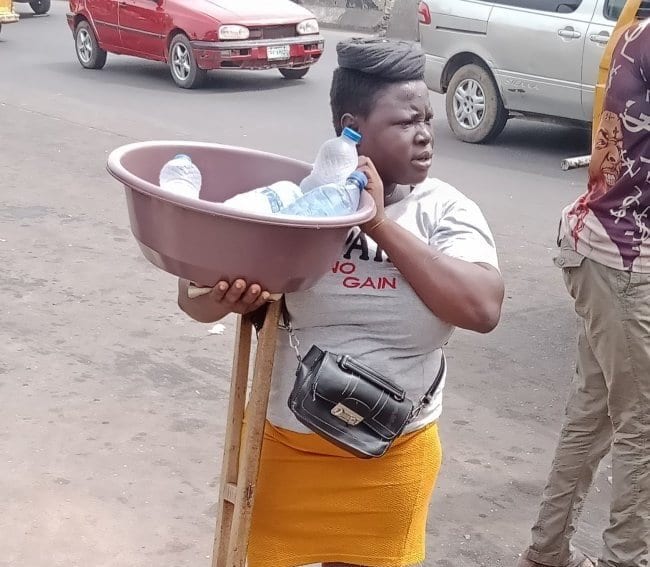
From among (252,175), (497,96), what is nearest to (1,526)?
(252,175)

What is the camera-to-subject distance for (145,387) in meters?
4.64

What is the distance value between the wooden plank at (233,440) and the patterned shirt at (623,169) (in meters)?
1.18

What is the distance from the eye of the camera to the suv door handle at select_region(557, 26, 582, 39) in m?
9.20

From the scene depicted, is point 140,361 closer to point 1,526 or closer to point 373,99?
point 1,526

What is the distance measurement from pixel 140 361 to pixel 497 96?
612cm

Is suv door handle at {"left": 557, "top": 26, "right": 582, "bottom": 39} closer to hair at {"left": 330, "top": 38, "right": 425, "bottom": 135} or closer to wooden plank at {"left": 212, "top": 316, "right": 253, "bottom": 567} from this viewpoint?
hair at {"left": 330, "top": 38, "right": 425, "bottom": 135}

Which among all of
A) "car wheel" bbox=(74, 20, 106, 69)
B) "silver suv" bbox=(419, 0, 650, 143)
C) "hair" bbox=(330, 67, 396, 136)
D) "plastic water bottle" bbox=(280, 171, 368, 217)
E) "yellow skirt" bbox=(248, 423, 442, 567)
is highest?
"hair" bbox=(330, 67, 396, 136)

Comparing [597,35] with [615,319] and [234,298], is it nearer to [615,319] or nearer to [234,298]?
[615,319]

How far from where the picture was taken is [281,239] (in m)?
1.80

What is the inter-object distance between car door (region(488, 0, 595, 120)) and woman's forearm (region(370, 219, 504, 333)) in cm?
772

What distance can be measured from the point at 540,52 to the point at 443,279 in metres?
8.02

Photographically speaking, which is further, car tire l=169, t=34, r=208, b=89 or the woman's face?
car tire l=169, t=34, r=208, b=89

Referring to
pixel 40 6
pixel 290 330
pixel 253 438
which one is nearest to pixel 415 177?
pixel 290 330

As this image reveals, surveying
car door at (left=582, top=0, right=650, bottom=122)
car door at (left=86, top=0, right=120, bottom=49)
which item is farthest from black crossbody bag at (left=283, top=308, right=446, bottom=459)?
car door at (left=86, top=0, right=120, bottom=49)
